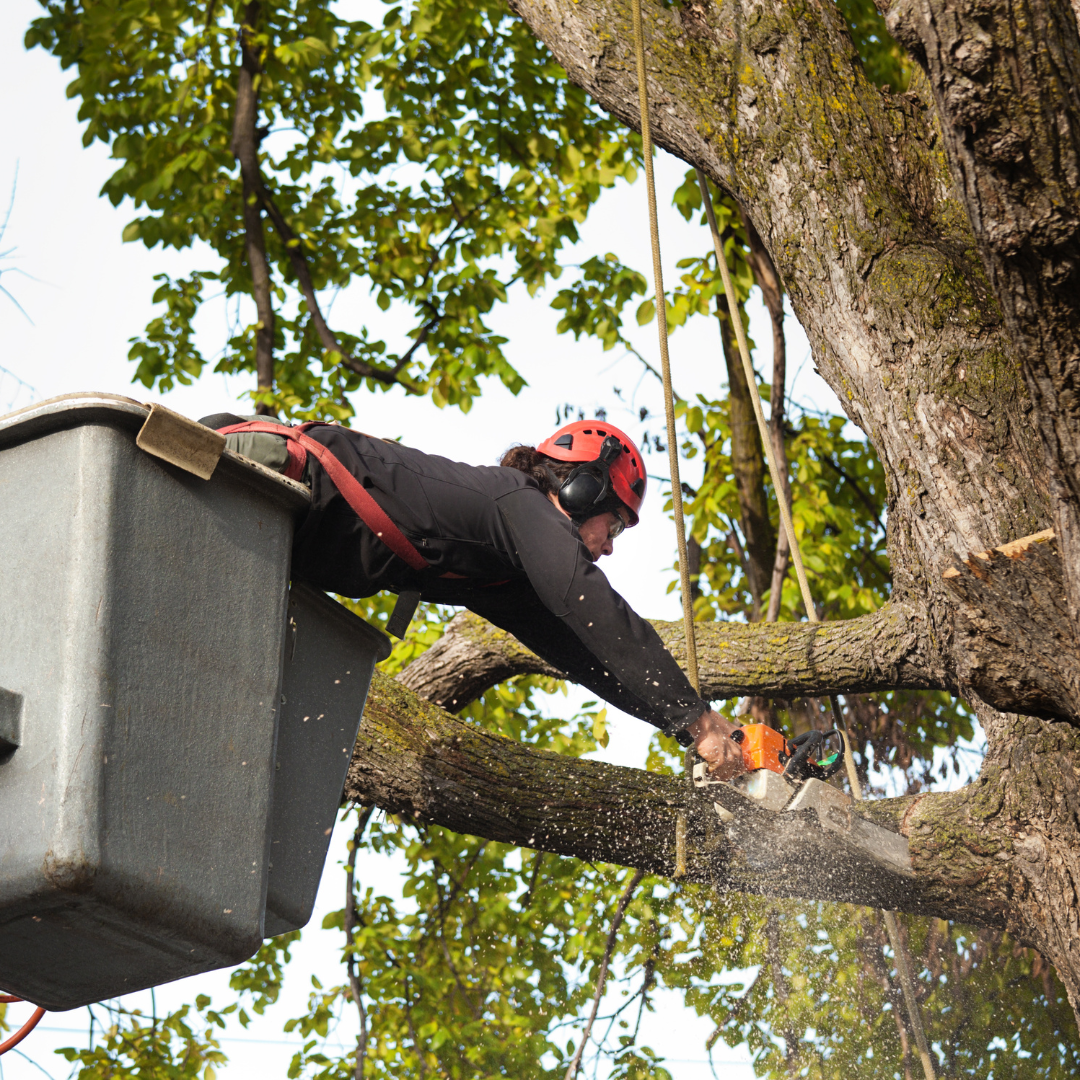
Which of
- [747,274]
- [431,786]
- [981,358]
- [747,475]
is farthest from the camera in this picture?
[747,475]

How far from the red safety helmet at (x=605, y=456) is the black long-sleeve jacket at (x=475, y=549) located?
353mm

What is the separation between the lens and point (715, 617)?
6.71m

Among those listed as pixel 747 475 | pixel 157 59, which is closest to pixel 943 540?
pixel 747 475

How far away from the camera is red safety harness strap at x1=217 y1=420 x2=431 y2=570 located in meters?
2.40

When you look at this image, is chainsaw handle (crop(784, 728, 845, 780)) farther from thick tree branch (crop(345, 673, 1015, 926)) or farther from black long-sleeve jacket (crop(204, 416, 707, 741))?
black long-sleeve jacket (crop(204, 416, 707, 741))

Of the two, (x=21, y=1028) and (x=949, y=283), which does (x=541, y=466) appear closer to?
(x=949, y=283)

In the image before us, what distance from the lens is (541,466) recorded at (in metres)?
3.07

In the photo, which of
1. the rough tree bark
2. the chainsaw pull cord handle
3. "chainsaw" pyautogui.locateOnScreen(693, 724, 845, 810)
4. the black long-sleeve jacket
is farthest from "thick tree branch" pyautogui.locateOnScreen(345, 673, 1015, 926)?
the chainsaw pull cord handle

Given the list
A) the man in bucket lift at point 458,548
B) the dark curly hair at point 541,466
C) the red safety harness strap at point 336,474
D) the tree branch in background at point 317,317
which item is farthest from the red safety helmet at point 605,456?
the tree branch in background at point 317,317

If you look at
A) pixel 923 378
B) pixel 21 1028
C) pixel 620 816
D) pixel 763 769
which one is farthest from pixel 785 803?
pixel 21 1028

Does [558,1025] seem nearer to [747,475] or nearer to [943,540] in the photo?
[747,475]

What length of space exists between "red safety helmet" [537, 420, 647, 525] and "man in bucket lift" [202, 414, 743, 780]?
0.34 m

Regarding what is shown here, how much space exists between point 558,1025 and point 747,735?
2.98 metres

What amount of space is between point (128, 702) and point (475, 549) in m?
0.99
